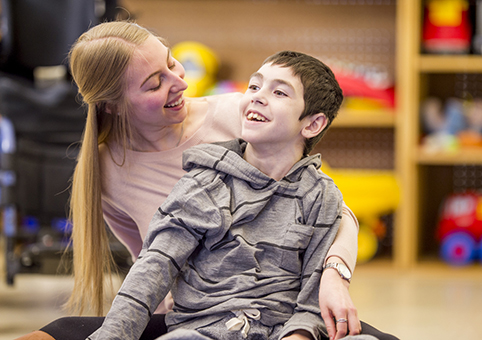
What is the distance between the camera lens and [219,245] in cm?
Answer: 96

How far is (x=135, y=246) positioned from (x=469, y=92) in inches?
92.9

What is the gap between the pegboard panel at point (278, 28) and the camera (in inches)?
124

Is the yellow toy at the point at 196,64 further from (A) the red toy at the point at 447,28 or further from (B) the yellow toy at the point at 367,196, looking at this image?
(A) the red toy at the point at 447,28

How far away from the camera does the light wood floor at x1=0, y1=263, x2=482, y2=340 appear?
1.90m

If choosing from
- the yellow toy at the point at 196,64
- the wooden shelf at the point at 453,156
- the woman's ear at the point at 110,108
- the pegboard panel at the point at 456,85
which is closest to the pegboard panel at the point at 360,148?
the pegboard panel at the point at 456,85

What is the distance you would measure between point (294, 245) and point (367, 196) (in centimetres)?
191

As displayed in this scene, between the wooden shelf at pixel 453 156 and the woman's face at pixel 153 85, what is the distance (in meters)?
1.87

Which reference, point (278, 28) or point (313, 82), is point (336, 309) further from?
point (278, 28)

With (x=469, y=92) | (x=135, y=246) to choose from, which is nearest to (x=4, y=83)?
(x=135, y=246)

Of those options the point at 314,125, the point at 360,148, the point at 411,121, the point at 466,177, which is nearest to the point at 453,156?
the point at 411,121

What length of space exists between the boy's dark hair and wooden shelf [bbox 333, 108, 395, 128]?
1823 millimetres

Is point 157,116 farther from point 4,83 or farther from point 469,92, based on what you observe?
point 469,92

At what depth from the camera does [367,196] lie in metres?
2.78

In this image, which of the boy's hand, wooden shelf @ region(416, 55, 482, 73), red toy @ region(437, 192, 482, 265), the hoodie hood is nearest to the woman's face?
the hoodie hood
